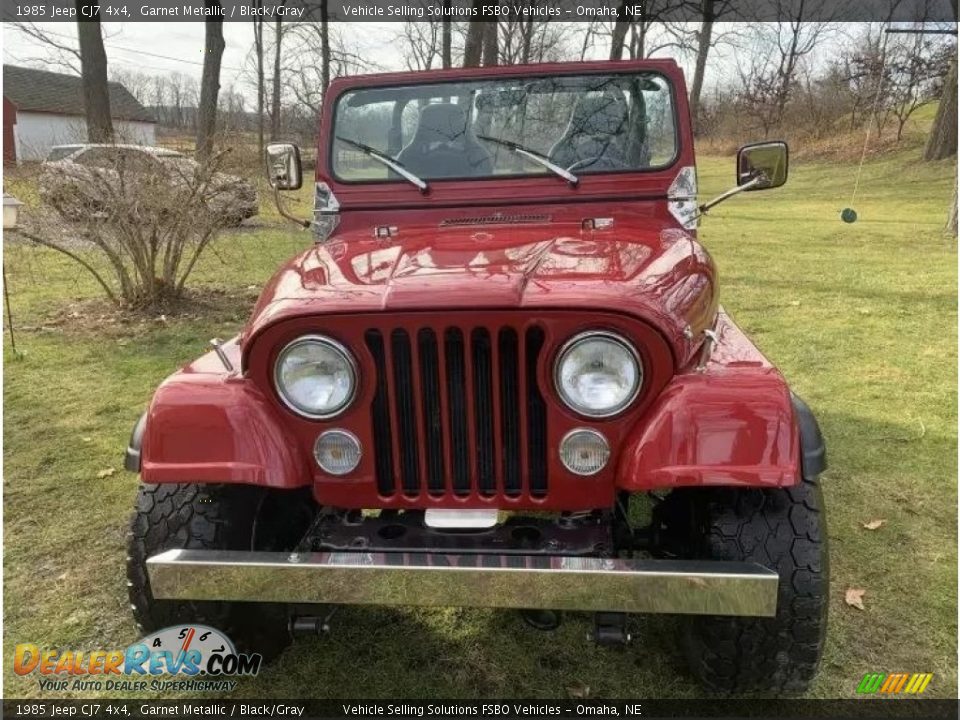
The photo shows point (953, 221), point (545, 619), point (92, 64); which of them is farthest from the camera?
point (953, 221)

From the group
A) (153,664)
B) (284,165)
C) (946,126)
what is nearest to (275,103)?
(946,126)

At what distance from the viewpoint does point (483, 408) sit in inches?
77.0

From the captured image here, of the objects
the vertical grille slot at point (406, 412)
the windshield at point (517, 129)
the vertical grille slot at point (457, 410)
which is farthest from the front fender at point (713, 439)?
the windshield at point (517, 129)

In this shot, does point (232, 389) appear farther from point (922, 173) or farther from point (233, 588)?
point (922, 173)

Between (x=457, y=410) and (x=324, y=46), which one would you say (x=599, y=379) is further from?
(x=324, y=46)

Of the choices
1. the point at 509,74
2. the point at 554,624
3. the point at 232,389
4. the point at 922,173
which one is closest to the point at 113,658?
the point at 232,389

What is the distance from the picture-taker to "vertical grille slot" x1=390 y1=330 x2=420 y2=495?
1.93m

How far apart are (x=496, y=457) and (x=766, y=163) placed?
196 centimetres

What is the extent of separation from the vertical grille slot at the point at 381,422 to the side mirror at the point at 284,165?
1923 mm

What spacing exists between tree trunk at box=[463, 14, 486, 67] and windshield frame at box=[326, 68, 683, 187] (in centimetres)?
860

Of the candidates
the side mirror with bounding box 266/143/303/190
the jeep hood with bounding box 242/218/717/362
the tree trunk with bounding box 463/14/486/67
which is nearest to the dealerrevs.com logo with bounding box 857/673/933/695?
the jeep hood with bounding box 242/218/717/362

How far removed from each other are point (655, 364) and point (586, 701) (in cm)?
115

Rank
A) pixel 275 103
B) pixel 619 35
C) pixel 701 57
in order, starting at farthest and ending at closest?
1. pixel 275 103
2. pixel 701 57
3. pixel 619 35

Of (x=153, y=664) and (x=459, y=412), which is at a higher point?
(x=459, y=412)
